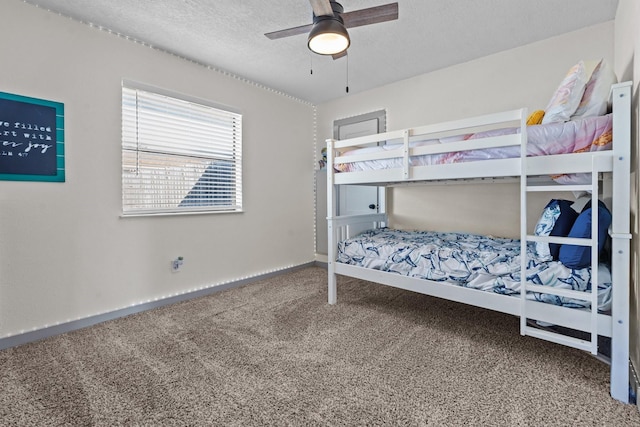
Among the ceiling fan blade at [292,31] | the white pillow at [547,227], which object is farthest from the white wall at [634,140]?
the ceiling fan blade at [292,31]

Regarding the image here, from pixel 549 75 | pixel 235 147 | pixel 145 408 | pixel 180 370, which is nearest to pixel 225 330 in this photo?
pixel 180 370

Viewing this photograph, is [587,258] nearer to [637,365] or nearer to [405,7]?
[637,365]

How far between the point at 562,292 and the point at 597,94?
117cm

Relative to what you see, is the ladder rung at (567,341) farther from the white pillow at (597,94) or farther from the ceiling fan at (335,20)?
the ceiling fan at (335,20)

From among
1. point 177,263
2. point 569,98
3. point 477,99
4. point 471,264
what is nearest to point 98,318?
point 177,263

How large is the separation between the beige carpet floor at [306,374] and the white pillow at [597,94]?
146 cm

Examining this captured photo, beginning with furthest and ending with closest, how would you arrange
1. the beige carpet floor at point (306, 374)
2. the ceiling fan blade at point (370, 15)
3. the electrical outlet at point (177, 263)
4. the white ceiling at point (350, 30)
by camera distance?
the electrical outlet at point (177, 263) < the white ceiling at point (350, 30) < the ceiling fan blade at point (370, 15) < the beige carpet floor at point (306, 374)

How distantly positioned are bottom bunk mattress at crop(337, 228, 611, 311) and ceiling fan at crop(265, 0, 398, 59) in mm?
1525

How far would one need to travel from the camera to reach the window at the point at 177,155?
2.69 meters

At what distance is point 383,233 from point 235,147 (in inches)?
74.9

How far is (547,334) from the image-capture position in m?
1.69

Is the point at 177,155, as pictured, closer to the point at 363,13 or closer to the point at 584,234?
the point at 363,13

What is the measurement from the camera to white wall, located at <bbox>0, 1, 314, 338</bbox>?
2.11 m

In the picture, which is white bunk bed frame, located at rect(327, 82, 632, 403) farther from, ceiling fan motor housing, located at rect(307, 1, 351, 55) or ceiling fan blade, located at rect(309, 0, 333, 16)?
ceiling fan blade, located at rect(309, 0, 333, 16)
